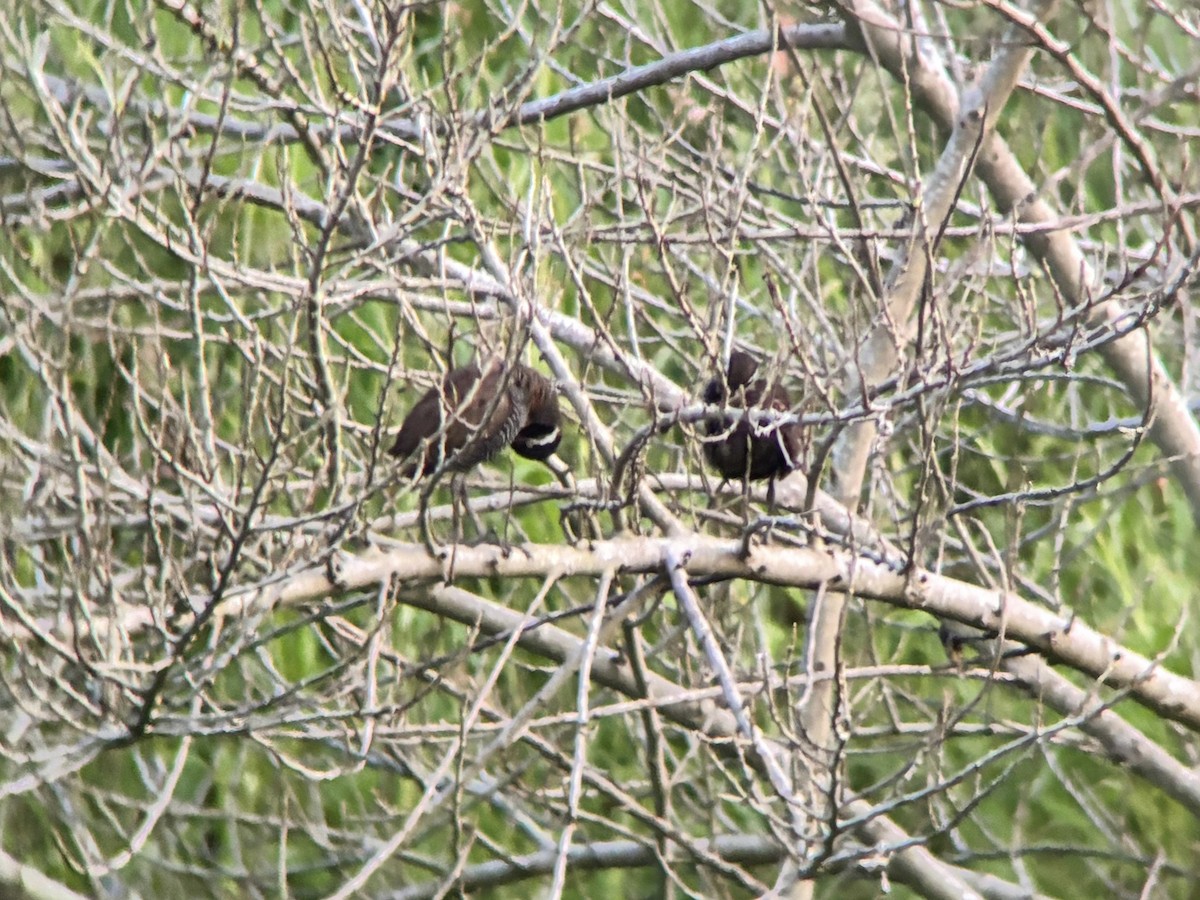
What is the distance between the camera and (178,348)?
6.38 metres

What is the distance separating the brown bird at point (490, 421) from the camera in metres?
3.51

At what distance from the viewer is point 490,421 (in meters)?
3.38

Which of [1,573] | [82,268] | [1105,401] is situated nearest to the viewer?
[1,573]

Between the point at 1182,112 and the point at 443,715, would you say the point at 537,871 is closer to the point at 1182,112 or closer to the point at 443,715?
the point at 443,715

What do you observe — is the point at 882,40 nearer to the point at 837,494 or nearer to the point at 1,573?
the point at 837,494

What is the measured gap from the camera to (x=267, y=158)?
21.6ft

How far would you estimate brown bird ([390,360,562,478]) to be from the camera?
11.5 feet

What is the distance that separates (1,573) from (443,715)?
317cm

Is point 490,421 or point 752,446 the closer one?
point 490,421

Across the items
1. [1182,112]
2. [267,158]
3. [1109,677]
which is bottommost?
[1109,677]

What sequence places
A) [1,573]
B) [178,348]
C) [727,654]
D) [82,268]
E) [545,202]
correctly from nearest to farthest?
[1,573]
[82,268]
[545,202]
[727,654]
[178,348]

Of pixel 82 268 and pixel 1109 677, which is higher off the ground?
pixel 82 268

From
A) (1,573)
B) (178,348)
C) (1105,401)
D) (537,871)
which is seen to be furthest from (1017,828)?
(178,348)

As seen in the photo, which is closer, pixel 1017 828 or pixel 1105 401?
pixel 1017 828
